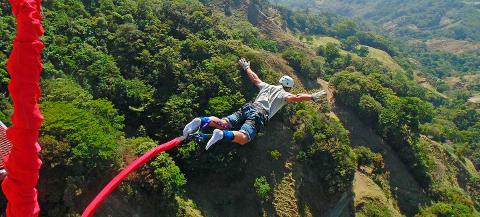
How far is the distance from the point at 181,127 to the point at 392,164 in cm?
2978

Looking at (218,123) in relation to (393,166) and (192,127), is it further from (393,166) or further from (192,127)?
(393,166)

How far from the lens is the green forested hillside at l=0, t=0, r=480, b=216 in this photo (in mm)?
30953

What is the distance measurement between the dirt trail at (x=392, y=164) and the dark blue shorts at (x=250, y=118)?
4127 cm

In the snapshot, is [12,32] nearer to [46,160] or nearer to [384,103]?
[46,160]

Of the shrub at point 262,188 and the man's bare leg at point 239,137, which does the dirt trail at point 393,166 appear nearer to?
the shrub at point 262,188

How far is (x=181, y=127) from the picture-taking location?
39.2 metres

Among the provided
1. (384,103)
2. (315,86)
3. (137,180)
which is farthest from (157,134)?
(384,103)

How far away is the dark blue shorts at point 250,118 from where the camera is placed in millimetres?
15430

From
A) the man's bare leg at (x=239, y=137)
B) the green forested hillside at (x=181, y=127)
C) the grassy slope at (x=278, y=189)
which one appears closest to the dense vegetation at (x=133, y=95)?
the green forested hillside at (x=181, y=127)

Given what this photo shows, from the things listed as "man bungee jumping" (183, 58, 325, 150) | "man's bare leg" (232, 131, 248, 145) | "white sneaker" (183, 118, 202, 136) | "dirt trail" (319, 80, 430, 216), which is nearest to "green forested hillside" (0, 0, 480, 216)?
"dirt trail" (319, 80, 430, 216)

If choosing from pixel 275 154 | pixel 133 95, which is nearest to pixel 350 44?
pixel 275 154

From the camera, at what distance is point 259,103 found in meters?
16.7

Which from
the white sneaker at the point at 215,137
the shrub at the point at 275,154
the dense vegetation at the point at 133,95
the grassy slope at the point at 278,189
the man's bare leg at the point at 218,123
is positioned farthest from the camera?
the shrub at the point at 275,154

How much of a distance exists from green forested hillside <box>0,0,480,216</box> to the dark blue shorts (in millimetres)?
16516
